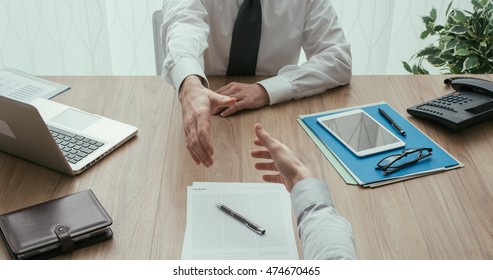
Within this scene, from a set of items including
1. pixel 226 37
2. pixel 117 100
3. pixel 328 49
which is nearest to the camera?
pixel 117 100

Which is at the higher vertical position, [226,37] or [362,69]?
[226,37]

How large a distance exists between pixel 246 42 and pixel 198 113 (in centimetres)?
53

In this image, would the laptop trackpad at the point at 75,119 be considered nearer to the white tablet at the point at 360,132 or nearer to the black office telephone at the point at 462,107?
the white tablet at the point at 360,132

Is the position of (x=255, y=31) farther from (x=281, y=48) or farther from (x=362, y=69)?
(x=362, y=69)

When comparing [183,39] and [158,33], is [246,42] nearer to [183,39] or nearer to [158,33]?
[183,39]

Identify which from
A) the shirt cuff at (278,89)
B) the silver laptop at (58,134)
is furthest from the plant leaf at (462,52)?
the silver laptop at (58,134)

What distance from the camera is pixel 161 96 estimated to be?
68.1 inches

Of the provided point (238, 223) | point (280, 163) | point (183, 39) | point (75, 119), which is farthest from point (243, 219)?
point (183, 39)

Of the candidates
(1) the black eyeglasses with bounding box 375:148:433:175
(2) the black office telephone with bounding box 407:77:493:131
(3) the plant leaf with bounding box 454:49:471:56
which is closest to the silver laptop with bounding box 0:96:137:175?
(1) the black eyeglasses with bounding box 375:148:433:175

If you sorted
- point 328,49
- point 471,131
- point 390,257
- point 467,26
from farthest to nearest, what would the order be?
point 467,26 → point 328,49 → point 471,131 → point 390,257

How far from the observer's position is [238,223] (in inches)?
48.7

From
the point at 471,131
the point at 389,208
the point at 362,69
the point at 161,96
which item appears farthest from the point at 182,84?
the point at 362,69

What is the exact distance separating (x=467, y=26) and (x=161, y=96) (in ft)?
4.32

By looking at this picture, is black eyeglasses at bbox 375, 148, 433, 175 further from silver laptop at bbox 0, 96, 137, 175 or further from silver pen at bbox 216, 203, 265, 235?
silver laptop at bbox 0, 96, 137, 175
